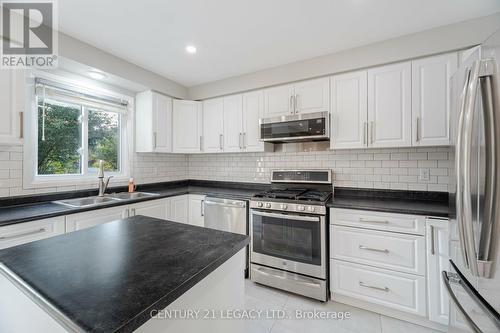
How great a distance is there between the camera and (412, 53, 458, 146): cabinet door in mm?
1954

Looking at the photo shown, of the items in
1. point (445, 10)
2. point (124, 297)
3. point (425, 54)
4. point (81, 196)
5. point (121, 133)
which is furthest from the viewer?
point (121, 133)

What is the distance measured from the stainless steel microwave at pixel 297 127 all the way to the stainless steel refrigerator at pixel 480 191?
4.12ft

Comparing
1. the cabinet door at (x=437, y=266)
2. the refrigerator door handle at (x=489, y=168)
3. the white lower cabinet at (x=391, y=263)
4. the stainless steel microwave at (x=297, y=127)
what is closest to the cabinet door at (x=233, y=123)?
the stainless steel microwave at (x=297, y=127)

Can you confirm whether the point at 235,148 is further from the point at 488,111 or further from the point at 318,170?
the point at 488,111

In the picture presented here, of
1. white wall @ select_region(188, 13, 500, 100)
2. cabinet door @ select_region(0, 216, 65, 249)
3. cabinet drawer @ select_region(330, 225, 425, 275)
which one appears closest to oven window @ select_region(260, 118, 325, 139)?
white wall @ select_region(188, 13, 500, 100)

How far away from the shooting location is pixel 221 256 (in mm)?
935

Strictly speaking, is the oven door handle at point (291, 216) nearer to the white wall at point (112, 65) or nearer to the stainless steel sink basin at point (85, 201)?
the stainless steel sink basin at point (85, 201)

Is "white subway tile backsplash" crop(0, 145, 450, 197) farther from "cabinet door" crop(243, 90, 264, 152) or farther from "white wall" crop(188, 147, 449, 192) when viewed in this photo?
"cabinet door" crop(243, 90, 264, 152)

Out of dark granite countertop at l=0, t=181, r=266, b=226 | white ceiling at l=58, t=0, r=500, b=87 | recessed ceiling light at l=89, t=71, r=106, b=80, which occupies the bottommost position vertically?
dark granite countertop at l=0, t=181, r=266, b=226

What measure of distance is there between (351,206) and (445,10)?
5.84 ft

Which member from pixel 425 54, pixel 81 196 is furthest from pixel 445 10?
pixel 81 196

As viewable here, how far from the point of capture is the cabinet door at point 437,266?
1.71m

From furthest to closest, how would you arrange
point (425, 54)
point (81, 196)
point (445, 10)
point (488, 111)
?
point (81, 196) < point (425, 54) < point (445, 10) < point (488, 111)

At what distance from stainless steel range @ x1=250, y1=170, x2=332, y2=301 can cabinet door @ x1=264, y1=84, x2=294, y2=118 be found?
1.04 meters
